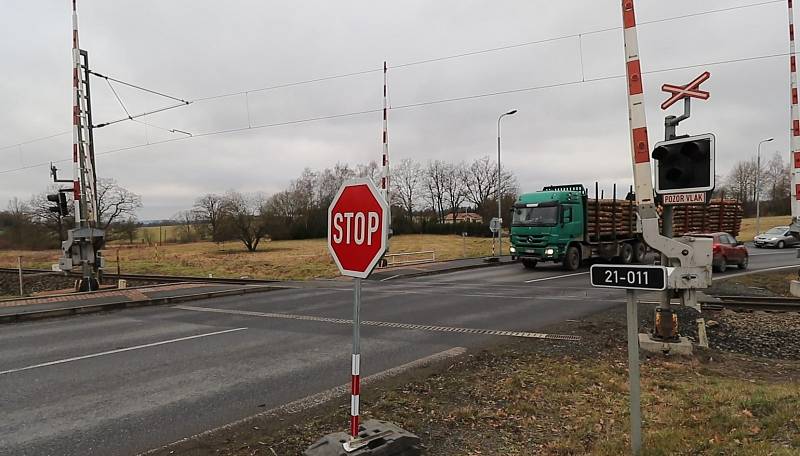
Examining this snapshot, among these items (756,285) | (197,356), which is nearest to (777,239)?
(756,285)

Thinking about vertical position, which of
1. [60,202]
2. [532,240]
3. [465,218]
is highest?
[60,202]

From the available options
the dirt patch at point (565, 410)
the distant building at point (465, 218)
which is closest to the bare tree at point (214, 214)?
the distant building at point (465, 218)

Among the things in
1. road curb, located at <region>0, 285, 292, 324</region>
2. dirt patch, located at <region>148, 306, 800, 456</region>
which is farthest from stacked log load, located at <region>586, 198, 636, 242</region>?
dirt patch, located at <region>148, 306, 800, 456</region>

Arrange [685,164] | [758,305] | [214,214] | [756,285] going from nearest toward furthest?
[685,164] < [758,305] < [756,285] < [214,214]

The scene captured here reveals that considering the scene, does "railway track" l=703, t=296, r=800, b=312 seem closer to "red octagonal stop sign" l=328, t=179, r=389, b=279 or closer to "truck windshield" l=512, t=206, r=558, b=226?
"truck windshield" l=512, t=206, r=558, b=226

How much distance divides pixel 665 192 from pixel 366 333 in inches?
207

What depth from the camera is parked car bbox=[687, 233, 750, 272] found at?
18.9 meters

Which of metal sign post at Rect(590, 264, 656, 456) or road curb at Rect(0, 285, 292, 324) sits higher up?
metal sign post at Rect(590, 264, 656, 456)

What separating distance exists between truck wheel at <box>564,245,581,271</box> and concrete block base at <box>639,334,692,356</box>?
1277 centimetres

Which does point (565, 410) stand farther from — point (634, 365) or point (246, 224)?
point (246, 224)

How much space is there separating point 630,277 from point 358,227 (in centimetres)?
187

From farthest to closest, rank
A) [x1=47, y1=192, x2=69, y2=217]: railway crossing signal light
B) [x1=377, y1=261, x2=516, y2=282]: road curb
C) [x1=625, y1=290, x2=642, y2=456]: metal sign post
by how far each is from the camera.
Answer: [x1=377, y1=261, x2=516, y2=282]: road curb, [x1=47, y1=192, x2=69, y2=217]: railway crossing signal light, [x1=625, y1=290, x2=642, y2=456]: metal sign post

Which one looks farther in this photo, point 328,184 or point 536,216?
point 328,184

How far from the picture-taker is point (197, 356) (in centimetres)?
692
